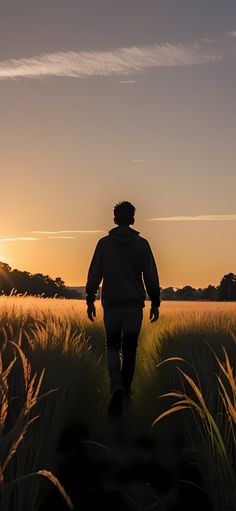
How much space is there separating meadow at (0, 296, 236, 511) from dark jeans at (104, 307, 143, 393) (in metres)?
0.32

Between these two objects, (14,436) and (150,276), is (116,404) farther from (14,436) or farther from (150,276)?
(14,436)

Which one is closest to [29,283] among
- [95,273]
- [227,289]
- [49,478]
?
[227,289]

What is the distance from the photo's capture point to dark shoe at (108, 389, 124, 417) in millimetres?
8039

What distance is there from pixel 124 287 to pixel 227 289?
6414cm

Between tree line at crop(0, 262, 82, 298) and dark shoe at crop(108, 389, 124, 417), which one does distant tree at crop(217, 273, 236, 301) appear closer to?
tree line at crop(0, 262, 82, 298)

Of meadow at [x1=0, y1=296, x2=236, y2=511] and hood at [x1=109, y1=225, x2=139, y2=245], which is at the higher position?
hood at [x1=109, y1=225, x2=139, y2=245]

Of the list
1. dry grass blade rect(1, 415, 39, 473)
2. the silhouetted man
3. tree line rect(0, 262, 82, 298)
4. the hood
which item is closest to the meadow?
dry grass blade rect(1, 415, 39, 473)

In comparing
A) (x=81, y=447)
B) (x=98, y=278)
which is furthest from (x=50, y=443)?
(x=98, y=278)

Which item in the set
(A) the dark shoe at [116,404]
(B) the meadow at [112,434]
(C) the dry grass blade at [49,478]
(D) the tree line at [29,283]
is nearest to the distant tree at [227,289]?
(D) the tree line at [29,283]

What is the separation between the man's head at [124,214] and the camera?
9.41 metres

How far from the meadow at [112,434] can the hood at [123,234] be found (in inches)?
57.6

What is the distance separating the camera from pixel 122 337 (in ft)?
30.6

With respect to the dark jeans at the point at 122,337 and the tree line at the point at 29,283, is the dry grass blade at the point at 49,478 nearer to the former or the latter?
the dark jeans at the point at 122,337

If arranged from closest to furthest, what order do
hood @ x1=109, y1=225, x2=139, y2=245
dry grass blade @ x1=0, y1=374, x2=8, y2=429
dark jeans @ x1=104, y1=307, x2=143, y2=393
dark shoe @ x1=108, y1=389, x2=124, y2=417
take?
dry grass blade @ x1=0, y1=374, x2=8, y2=429 → dark shoe @ x1=108, y1=389, x2=124, y2=417 → dark jeans @ x1=104, y1=307, x2=143, y2=393 → hood @ x1=109, y1=225, x2=139, y2=245
